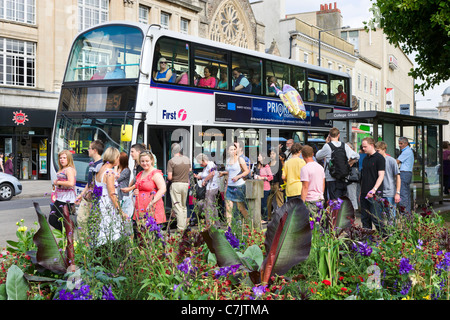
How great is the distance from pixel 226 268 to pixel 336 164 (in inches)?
279

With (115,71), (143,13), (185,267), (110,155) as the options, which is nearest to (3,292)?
(185,267)

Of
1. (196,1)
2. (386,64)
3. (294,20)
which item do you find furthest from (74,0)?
(386,64)

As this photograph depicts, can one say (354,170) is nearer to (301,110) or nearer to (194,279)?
(301,110)

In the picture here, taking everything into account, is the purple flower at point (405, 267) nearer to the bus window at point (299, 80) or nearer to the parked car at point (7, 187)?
the bus window at point (299, 80)

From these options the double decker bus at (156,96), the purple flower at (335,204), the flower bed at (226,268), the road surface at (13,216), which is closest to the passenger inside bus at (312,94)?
the double decker bus at (156,96)

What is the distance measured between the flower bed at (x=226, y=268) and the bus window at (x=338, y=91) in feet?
43.0

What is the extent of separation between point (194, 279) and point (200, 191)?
7649 mm

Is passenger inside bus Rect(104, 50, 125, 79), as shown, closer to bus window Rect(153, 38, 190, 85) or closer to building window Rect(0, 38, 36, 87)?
bus window Rect(153, 38, 190, 85)

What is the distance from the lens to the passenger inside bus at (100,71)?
10.7 metres

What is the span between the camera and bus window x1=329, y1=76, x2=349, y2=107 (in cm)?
1669

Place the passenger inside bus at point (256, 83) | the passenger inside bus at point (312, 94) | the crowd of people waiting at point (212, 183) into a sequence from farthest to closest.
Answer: the passenger inside bus at point (312, 94), the passenger inside bus at point (256, 83), the crowd of people waiting at point (212, 183)

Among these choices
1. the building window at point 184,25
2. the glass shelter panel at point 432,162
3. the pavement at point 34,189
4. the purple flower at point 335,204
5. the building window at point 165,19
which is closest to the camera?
the purple flower at point 335,204

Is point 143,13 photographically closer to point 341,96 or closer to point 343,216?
point 341,96

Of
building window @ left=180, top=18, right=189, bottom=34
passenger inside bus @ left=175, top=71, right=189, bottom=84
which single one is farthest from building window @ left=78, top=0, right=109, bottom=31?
passenger inside bus @ left=175, top=71, right=189, bottom=84
